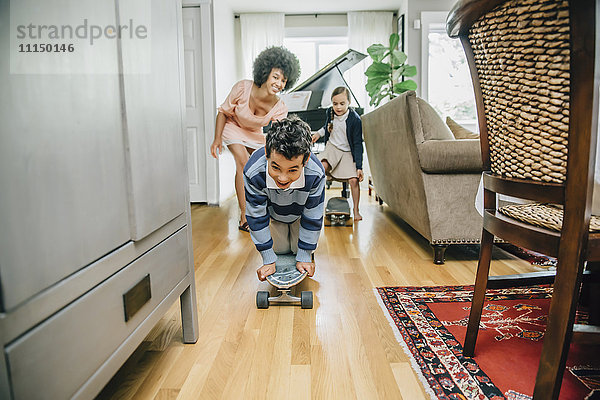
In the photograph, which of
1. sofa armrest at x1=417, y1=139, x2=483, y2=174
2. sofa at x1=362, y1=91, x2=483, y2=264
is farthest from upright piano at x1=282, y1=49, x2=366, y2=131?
sofa armrest at x1=417, y1=139, x2=483, y2=174

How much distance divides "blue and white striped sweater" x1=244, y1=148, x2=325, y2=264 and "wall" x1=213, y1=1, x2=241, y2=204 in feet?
8.91

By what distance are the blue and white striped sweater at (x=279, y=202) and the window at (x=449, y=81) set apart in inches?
161

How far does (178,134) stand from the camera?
1154 mm

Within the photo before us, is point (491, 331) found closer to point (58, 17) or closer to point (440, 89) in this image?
point (58, 17)

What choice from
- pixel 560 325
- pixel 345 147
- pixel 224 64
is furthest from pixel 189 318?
pixel 224 64

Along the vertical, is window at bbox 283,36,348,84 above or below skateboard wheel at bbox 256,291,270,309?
above

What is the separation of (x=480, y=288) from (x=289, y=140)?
0.72m

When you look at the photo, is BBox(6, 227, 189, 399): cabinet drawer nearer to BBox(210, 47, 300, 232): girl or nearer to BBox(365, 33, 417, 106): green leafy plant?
BBox(210, 47, 300, 232): girl

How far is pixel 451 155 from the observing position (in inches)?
75.5

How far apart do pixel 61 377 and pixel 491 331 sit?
1.19 meters

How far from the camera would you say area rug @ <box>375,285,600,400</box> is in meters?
0.99

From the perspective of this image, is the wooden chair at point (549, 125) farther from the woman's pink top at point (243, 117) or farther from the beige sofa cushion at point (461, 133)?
the woman's pink top at point (243, 117)

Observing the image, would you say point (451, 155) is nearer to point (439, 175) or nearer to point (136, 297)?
point (439, 175)

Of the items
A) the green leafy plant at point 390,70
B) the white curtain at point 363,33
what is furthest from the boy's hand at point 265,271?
the white curtain at point 363,33
